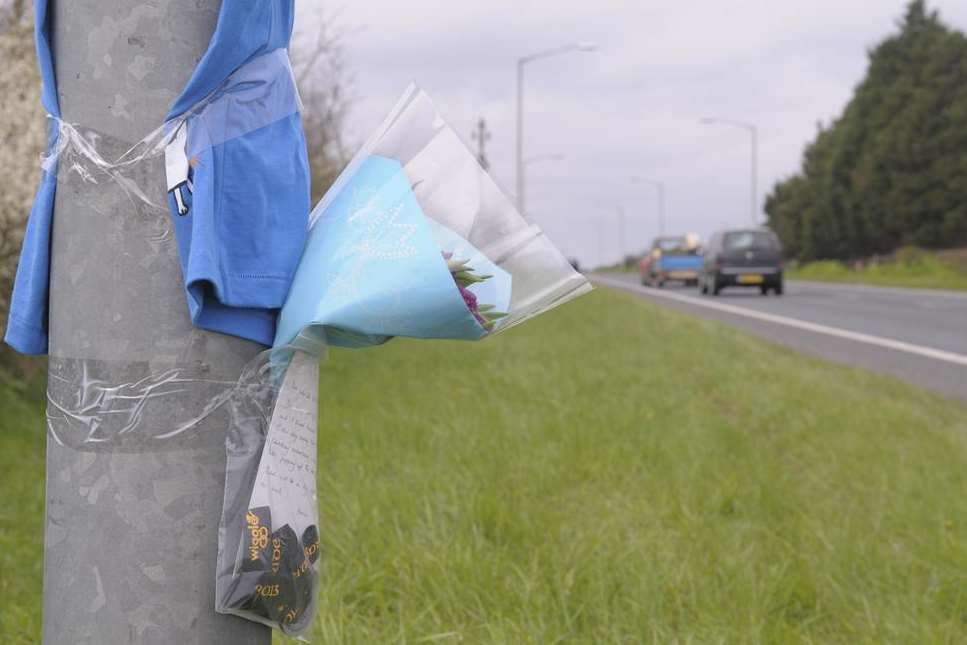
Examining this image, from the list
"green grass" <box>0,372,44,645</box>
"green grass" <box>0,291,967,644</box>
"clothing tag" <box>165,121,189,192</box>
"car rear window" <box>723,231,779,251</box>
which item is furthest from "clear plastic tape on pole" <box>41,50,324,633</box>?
"car rear window" <box>723,231,779,251</box>

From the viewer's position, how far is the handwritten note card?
1.29m

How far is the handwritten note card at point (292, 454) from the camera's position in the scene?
4.23 feet

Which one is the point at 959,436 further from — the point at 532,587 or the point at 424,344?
the point at 424,344

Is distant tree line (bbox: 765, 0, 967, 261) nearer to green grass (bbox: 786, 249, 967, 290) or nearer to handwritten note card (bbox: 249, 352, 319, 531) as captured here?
green grass (bbox: 786, 249, 967, 290)

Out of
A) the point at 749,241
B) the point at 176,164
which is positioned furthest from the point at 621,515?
the point at 749,241

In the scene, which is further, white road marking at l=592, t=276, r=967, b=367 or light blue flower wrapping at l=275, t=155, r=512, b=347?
white road marking at l=592, t=276, r=967, b=367

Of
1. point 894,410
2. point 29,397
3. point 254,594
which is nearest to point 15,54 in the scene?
point 29,397

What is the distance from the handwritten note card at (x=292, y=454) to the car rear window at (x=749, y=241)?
995 inches

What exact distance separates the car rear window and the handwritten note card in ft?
82.9

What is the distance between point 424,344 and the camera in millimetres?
9586

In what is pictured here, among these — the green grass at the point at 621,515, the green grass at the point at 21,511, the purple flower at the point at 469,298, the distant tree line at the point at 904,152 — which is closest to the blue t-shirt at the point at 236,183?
the purple flower at the point at 469,298

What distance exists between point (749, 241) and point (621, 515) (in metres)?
22.9

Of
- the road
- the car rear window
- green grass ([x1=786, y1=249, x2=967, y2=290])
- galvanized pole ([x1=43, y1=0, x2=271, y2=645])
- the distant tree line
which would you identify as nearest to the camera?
galvanized pole ([x1=43, y1=0, x2=271, y2=645])

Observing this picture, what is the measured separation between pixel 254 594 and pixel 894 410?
5.96 metres
